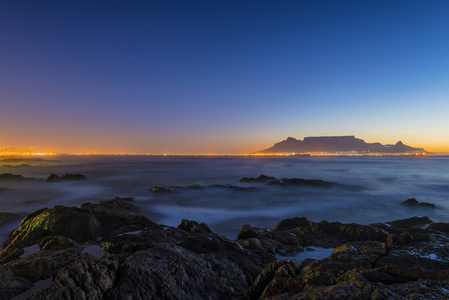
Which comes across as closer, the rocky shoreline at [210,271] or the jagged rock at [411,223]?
the rocky shoreline at [210,271]

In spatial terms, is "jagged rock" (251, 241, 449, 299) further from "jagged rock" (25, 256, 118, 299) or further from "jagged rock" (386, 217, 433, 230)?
"jagged rock" (386, 217, 433, 230)

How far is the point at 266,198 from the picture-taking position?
25.3m

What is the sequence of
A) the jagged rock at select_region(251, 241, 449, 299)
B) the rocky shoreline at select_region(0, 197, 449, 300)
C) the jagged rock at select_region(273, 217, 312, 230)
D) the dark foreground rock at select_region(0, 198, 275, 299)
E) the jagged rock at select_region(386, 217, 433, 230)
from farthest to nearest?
the jagged rock at select_region(273, 217, 312, 230) → the jagged rock at select_region(386, 217, 433, 230) → the dark foreground rock at select_region(0, 198, 275, 299) → the rocky shoreline at select_region(0, 197, 449, 300) → the jagged rock at select_region(251, 241, 449, 299)

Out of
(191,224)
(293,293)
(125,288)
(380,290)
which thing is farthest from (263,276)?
(191,224)

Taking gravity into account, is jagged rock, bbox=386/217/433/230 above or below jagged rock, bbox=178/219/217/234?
below

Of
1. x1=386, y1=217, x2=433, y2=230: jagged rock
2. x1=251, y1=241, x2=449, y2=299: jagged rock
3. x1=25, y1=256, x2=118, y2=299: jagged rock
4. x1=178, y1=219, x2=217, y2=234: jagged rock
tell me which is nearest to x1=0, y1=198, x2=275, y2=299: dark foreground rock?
x1=25, y1=256, x2=118, y2=299: jagged rock

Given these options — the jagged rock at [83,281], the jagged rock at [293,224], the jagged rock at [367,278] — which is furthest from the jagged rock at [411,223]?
the jagged rock at [83,281]

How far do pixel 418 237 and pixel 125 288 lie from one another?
406 inches

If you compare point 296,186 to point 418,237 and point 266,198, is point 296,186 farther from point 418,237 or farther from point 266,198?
point 418,237

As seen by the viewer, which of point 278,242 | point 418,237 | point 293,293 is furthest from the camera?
point 278,242

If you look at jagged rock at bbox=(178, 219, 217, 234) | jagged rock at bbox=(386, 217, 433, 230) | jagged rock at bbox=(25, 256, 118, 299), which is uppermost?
jagged rock at bbox=(25, 256, 118, 299)

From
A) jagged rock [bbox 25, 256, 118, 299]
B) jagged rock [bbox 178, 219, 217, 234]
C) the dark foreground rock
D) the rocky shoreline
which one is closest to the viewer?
jagged rock [bbox 25, 256, 118, 299]

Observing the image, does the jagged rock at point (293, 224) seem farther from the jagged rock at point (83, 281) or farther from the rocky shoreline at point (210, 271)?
the jagged rock at point (83, 281)

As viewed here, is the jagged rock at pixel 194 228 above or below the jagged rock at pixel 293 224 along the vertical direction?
above
